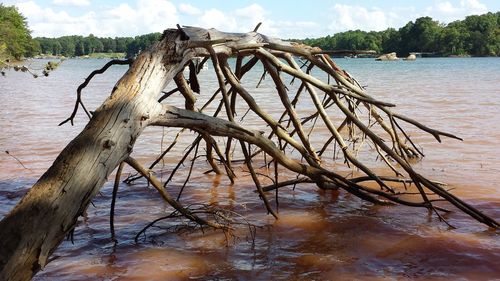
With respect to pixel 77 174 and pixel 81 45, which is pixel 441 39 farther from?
pixel 77 174

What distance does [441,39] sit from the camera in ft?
331

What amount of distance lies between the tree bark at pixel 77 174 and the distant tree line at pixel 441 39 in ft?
321

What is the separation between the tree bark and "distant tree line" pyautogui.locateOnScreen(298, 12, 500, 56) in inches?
3857

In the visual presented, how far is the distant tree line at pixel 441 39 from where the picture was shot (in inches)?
3925

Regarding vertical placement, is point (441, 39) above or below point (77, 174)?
above

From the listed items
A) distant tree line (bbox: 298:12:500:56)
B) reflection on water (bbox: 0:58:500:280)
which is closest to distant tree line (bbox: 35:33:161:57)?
distant tree line (bbox: 298:12:500:56)

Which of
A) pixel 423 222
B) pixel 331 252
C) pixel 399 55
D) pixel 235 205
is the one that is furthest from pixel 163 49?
pixel 399 55

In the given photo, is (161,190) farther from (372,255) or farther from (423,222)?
(423,222)

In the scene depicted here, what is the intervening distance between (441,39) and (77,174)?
4174 inches

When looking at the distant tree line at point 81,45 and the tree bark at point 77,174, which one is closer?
the tree bark at point 77,174

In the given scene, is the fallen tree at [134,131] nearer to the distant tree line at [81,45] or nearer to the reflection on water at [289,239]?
the reflection on water at [289,239]

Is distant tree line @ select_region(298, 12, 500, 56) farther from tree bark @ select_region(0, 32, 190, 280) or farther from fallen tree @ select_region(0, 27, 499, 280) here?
tree bark @ select_region(0, 32, 190, 280)

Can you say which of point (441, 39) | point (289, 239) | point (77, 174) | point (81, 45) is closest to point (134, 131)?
point (77, 174)

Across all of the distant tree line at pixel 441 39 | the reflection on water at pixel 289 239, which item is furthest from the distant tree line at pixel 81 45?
the reflection on water at pixel 289 239
